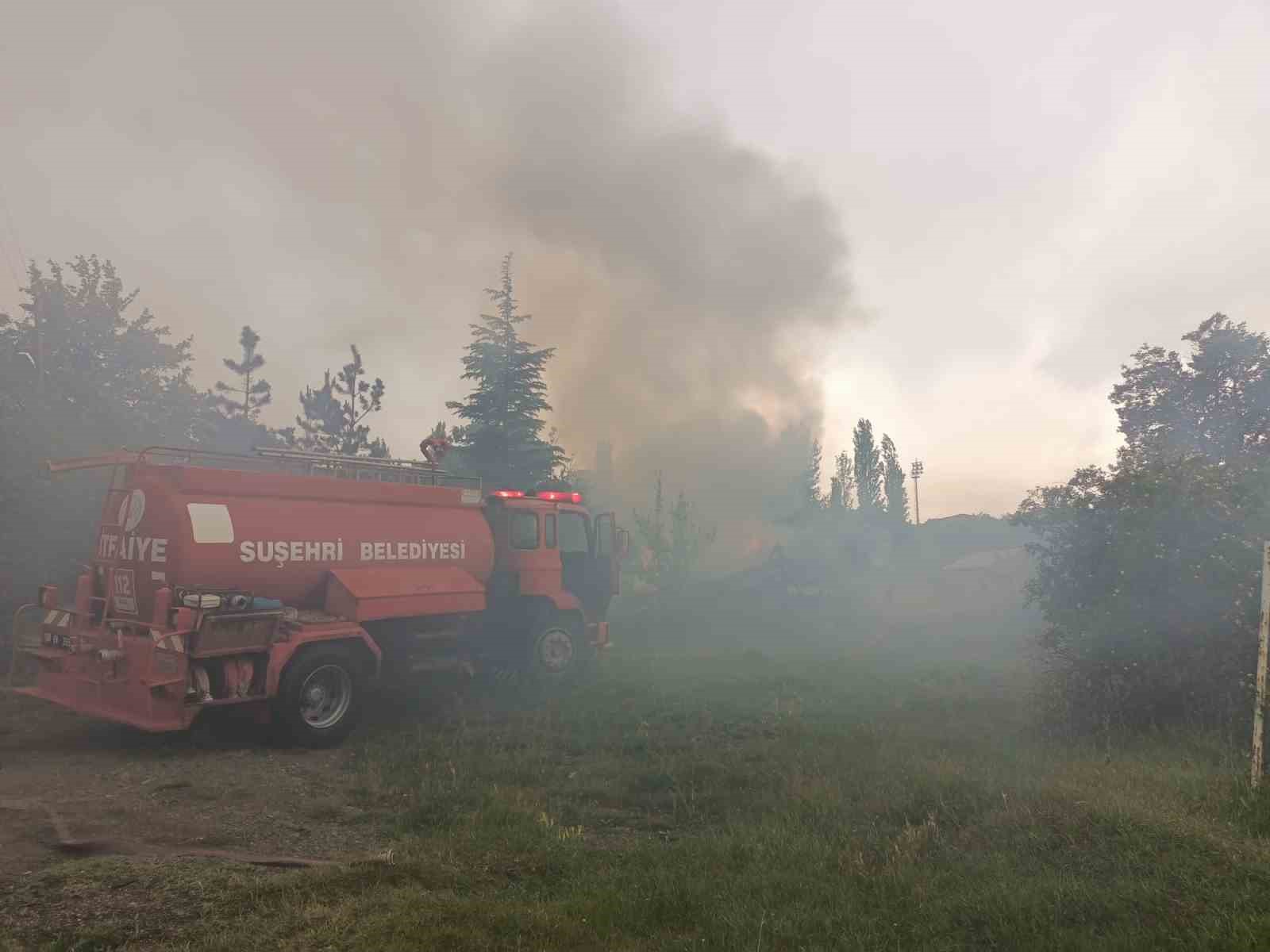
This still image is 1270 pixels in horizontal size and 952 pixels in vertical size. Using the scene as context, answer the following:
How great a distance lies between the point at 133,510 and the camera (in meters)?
9.45

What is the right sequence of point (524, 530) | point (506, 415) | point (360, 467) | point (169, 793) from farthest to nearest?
point (506, 415), point (524, 530), point (360, 467), point (169, 793)

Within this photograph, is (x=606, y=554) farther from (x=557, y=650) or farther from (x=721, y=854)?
(x=721, y=854)

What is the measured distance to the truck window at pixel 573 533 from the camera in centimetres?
1468

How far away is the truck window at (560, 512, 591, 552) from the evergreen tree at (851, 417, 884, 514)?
4505 centimetres

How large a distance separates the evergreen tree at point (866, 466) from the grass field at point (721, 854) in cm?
4903

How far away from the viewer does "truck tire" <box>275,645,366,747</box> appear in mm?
9125

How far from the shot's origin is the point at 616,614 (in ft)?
93.7

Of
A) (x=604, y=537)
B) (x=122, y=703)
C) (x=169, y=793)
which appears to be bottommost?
(x=169, y=793)

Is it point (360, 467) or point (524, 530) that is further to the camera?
point (524, 530)

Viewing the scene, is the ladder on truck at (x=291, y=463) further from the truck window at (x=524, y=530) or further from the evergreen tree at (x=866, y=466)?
the evergreen tree at (x=866, y=466)

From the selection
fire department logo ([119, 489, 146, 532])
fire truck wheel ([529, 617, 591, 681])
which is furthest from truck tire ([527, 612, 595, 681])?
fire department logo ([119, 489, 146, 532])

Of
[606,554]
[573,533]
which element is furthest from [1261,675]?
[606,554]

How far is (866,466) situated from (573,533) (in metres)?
46.4

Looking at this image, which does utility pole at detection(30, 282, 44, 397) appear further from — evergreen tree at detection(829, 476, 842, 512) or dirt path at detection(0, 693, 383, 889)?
evergreen tree at detection(829, 476, 842, 512)
